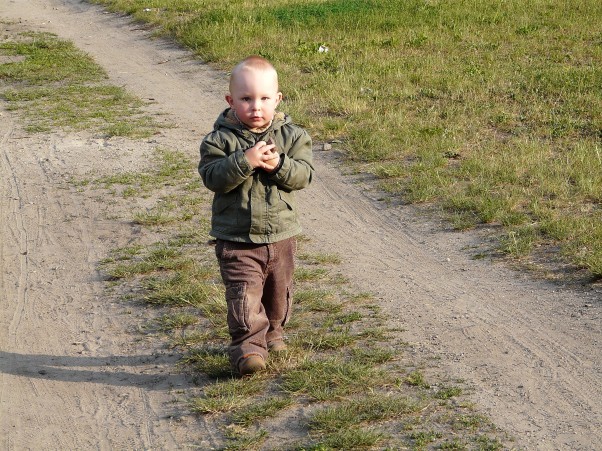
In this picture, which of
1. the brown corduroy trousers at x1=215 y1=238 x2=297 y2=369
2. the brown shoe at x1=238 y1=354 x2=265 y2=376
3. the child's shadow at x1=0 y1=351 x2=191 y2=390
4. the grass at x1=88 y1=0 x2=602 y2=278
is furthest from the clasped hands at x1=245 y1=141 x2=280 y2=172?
the grass at x1=88 y1=0 x2=602 y2=278

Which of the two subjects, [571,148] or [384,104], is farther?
[384,104]

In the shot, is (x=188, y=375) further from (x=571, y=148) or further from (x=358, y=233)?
(x=571, y=148)

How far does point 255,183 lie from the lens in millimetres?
4676

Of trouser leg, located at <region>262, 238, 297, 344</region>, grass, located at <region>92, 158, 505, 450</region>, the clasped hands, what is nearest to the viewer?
grass, located at <region>92, 158, 505, 450</region>

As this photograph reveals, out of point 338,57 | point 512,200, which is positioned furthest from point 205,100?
point 512,200

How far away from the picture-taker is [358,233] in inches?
281

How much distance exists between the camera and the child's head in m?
4.55

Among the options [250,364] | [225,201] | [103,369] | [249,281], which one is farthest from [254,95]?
[103,369]

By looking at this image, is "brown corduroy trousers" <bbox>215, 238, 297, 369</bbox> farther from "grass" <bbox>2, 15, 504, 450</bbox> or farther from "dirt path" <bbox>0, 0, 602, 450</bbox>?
"dirt path" <bbox>0, 0, 602, 450</bbox>

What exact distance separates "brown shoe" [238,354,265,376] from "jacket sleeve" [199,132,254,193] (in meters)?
0.79

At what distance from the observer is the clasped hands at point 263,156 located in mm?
4469

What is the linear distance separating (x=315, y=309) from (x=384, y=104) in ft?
15.4

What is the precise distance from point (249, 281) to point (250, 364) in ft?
1.26

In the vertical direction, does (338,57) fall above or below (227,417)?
above
